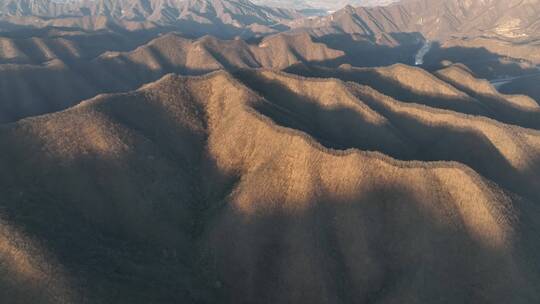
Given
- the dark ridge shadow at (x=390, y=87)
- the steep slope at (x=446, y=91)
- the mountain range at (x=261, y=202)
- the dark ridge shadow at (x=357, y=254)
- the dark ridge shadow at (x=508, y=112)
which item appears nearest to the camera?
the mountain range at (x=261, y=202)

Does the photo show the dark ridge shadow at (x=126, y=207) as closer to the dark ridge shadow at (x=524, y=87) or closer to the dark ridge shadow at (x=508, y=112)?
the dark ridge shadow at (x=508, y=112)

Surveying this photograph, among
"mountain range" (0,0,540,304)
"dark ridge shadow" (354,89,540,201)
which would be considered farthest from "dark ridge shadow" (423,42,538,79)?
"mountain range" (0,0,540,304)

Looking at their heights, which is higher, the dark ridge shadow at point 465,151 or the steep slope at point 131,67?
the dark ridge shadow at point 465,151

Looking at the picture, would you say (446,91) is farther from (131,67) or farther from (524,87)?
(131,67)

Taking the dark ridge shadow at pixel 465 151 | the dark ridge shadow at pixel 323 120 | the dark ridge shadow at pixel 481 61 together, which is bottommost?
the dark ridge shadow at pixel 481 61

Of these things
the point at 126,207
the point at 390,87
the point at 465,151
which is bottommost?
the point at 390,87

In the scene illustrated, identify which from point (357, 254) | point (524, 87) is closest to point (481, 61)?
point (524, 87)

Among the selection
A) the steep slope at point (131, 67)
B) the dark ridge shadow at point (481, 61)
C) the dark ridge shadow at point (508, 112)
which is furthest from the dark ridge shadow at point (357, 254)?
the dark ridge shadow at point (481, 61)
